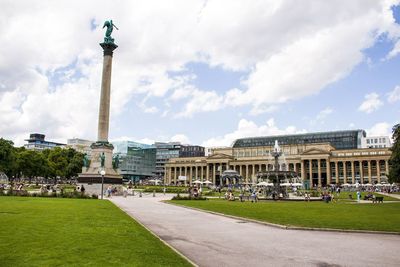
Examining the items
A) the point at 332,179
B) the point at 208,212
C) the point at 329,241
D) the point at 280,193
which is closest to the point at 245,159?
the point at 332,179

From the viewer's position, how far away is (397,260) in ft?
42.9

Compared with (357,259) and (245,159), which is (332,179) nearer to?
(245,159)

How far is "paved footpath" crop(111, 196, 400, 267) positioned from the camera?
41.8ft

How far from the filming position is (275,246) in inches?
616

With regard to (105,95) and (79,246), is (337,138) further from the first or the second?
(79,246)

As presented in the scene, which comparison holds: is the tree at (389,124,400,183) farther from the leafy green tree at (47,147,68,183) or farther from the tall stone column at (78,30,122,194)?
the leafy green tree at (47,147,68,183)

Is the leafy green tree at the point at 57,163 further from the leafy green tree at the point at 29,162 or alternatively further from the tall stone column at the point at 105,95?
the tall stone column at the point at 105,95

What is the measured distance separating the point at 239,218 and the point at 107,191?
3695 cm

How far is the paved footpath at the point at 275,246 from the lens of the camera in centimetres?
1274

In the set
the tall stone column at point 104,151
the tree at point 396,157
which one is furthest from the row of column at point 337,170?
the tree at point 396,157

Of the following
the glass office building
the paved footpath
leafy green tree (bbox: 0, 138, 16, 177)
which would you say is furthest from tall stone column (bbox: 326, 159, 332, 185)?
the paved footpath

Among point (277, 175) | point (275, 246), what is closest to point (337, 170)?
point (277, 175)

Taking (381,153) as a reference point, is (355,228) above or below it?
below

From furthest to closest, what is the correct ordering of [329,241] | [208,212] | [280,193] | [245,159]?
1. [245,159]
2. [280,193]
3. [208,212]
4. [329,241]
